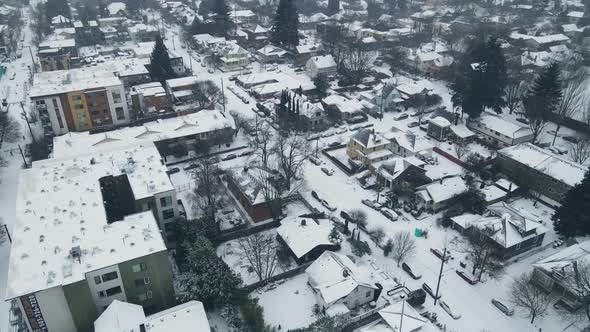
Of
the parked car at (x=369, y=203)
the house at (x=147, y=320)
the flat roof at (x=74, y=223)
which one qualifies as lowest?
the parked car at (x=369, y=203)

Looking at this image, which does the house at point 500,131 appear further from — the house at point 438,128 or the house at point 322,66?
the house at point 322,66

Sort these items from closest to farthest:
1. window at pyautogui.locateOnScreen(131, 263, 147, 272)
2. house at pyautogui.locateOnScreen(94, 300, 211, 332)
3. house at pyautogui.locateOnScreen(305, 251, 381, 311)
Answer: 1. house at pyautogui.locateOnScreen(94, 300, 211, 332)
2. window at pyautogui.locateOnScreen(131, 263, 147, 272)
3. house at pyautogui.locateOnScreen(305, 251, 381, 311)

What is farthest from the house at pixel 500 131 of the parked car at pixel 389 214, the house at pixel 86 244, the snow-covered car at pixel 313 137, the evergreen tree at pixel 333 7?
the evergreen tree at pixel 333 7

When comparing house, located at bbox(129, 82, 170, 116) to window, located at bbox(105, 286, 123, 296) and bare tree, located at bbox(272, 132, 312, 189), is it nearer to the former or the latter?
bare tree, located at bbox(272, 132, 312, 189)

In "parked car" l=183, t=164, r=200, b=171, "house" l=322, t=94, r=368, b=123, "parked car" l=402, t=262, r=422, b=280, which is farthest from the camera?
"house" l=322, t=94, r=368, b=123

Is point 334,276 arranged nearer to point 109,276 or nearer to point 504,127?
point 109,276

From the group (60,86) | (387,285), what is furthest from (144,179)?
(60,86)

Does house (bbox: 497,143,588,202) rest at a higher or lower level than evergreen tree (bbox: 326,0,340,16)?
lower

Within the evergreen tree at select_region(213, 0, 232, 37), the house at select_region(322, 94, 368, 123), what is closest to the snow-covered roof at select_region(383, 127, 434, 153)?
the house at select_region(322, 94, 368, 123)
